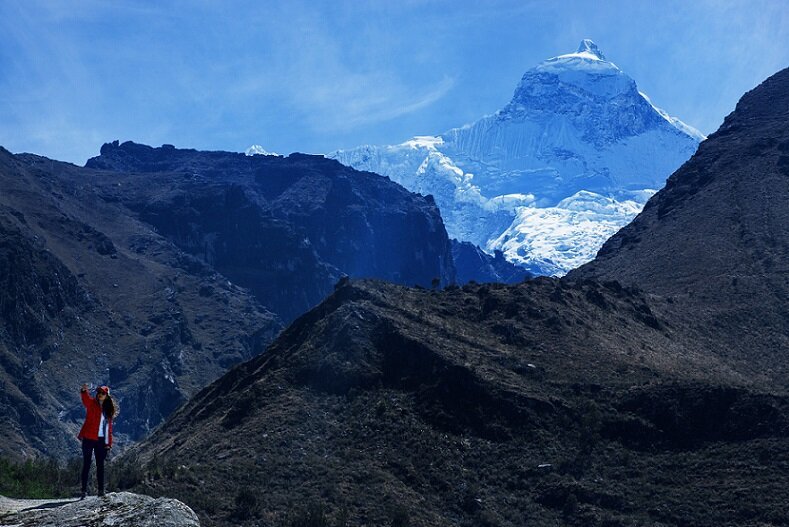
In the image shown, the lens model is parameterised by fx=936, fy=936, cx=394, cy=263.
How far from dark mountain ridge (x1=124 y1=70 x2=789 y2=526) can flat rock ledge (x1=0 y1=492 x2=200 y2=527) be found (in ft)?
42.2

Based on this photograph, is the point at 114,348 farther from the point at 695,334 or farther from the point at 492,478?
the point at 492,478

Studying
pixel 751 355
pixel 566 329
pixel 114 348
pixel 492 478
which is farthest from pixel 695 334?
pixel 114 348

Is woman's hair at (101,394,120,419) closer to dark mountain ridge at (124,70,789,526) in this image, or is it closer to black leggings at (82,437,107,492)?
black leggings at (82,437,107,492)

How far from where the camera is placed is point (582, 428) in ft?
126

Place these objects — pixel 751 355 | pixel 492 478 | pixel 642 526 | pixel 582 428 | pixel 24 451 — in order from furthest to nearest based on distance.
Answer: pixel 24 451 < pixel 751 355 < pixel 582 428 < pixel 492 478 < pixel 642 526

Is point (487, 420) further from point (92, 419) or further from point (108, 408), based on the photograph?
point (92, 419)

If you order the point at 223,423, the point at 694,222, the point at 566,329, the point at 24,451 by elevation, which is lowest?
the point at 24,451

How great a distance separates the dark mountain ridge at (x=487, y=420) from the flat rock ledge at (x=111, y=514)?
12853 mm

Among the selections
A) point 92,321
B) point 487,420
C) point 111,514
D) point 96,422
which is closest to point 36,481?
point 96,422

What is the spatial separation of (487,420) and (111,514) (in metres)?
25.9

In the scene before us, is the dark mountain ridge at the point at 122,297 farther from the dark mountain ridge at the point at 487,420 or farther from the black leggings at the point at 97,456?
the black leggings at the point at 97,456

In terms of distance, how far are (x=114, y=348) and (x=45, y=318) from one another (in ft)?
31.4

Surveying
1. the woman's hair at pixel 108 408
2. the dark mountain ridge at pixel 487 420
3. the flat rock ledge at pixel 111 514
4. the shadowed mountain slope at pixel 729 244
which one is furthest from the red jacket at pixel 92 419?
the shadowed mountain slope at pixel 729 244

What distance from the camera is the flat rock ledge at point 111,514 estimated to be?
1445cm
